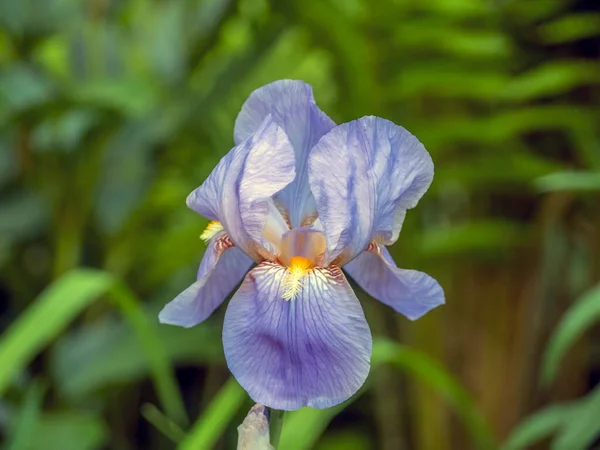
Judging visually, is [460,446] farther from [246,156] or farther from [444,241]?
[246,156]

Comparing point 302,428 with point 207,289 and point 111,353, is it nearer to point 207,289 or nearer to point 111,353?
point 207,289

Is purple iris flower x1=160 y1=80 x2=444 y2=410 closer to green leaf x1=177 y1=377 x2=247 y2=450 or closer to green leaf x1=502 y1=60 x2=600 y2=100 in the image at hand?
green leaf x1=177 y1=377 x2=247 y2=450

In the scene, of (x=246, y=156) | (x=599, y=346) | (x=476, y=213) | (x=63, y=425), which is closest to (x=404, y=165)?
(x=246, y=156)

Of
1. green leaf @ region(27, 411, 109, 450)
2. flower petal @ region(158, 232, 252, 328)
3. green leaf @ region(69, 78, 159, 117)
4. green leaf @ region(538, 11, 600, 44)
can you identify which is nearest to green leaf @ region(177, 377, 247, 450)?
flower petal @ region(158, 232, 252, 328)

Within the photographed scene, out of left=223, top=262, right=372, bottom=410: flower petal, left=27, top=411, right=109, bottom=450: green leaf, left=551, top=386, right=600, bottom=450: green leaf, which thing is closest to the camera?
left=223, top=262, right=372, bottom=410: flower petal

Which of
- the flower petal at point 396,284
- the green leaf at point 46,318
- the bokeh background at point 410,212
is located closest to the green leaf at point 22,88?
the bokeh background at point 410,212

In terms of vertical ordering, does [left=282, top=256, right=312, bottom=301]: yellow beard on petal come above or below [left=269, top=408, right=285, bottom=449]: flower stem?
above

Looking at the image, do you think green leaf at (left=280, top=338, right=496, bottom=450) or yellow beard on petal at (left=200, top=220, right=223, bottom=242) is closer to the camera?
yellow beard on petal at (left=200, top=220, right=223, bottom=242)

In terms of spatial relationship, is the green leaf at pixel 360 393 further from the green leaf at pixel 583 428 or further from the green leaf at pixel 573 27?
the green leaf at pixel 573 27
